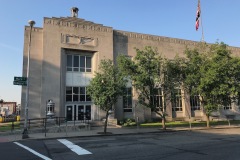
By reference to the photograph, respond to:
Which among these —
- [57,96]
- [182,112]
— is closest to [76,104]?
[57,96]

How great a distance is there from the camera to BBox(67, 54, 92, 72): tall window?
28.7 meters

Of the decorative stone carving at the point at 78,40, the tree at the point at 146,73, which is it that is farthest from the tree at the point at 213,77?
the decorative stone carving at the point at 78,40

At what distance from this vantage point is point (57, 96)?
26.3 meters

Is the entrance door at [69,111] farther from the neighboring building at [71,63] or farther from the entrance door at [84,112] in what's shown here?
the entrance door at [84,112]

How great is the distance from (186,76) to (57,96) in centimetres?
1487

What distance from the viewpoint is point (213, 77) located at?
21547 millimetres

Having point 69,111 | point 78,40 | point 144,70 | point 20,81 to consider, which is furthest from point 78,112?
point 20,81

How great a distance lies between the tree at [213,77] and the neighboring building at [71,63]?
8.37ft

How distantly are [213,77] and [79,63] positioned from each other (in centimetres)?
1636

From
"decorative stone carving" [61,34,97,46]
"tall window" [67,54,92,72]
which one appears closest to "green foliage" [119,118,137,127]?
"tall window" [67,54,92,72]

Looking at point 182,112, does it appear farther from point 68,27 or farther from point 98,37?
point 68,27

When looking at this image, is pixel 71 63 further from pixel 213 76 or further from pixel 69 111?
pixel 213 76

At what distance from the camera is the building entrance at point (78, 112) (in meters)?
27.6

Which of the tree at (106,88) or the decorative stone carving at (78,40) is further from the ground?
the decorative stone carving at (78,40)
